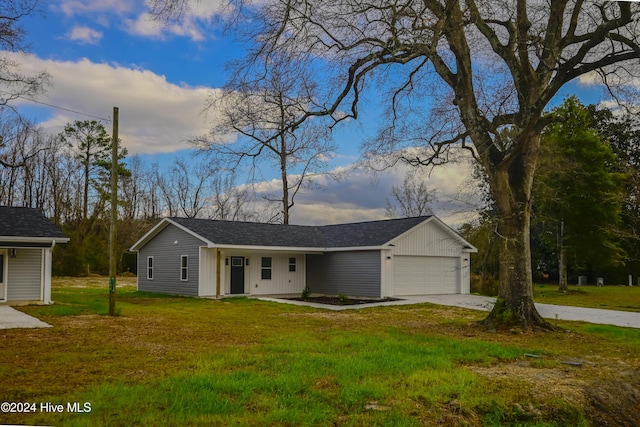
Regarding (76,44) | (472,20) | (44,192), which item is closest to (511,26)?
(472,20)

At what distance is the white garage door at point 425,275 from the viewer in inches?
874

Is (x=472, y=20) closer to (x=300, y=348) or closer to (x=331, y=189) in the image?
(x=300, y=348)

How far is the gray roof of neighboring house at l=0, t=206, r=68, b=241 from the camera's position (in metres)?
16.3

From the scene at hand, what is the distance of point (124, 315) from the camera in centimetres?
1391

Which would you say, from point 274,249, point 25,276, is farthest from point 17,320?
point 274,249

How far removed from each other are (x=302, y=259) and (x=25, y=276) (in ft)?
36.2

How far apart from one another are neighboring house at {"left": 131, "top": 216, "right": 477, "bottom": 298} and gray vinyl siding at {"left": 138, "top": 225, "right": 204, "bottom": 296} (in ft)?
0.13

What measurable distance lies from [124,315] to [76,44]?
8787mm

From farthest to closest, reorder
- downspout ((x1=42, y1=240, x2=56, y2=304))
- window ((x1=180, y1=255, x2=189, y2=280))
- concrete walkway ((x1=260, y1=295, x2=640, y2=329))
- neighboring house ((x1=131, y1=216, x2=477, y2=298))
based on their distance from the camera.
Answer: window ((x1=180, y1=255, x2=189, y2=280)), neighboring house ((x1=131, y1=216, x2=477, y2=298)), downspout ((x1=42, y1=240, x2=56, y2=304)), concrete walkway ((x1=260, y1=295, x2=640, y2=329))

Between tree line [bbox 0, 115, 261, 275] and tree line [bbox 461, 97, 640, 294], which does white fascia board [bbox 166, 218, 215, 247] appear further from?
tree line [bbox 461, 97, 640, 294]

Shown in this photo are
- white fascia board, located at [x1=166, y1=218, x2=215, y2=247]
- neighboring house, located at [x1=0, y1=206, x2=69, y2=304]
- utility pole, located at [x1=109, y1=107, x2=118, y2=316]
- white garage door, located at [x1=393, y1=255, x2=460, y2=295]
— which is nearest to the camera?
utility pole, located at [x1=109, y1=107, x2=118, y2=316]

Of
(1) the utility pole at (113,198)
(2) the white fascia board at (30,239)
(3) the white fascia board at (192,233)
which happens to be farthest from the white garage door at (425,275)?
(2) the white fascia board at (30,239)

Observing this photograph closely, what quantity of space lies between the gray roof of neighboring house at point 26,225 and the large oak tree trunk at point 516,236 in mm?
12291

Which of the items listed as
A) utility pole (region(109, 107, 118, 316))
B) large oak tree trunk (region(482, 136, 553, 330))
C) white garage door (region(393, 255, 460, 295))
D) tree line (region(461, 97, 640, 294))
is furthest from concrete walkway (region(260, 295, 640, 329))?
utility pole (region(109, 107, 118, 316))
